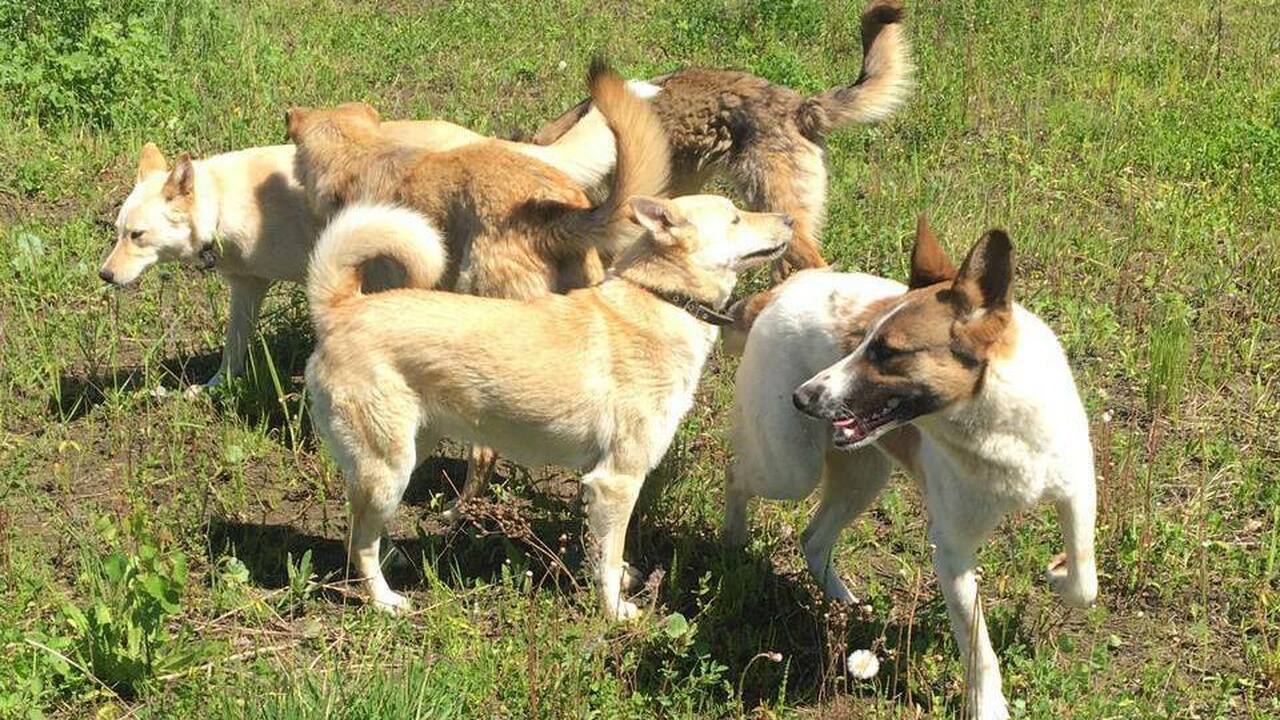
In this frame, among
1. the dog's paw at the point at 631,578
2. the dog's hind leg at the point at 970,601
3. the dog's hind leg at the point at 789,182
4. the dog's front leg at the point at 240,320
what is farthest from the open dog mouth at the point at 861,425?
the dog's front leg at the point at 240,320

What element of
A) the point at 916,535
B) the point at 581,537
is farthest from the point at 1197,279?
the point at 581,537

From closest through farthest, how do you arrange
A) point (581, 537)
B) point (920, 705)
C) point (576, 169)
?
1. point (920, 705)
2. point (581, 537)
3. point (576, 169)

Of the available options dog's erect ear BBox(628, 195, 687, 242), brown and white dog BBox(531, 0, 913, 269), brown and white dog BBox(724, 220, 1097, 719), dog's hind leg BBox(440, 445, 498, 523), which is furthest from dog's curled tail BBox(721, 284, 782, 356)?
brown and white dog BBox(531, 0, 913, 269)

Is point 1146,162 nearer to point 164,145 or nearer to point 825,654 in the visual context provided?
point 825,654

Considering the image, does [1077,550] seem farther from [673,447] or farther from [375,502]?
[375,502]

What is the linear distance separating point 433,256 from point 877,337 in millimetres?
1732

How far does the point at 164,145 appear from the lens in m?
8.88

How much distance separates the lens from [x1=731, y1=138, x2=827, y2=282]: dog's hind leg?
675 cm

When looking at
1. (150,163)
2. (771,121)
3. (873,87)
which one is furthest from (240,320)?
(873,87)

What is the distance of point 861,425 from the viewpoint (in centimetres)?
416

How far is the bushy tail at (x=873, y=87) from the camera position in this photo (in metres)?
6.91

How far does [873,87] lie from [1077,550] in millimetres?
3240

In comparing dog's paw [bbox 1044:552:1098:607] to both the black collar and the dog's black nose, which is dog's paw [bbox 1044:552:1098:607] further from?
the black collar

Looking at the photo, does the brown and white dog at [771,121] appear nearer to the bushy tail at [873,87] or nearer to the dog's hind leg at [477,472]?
the bushy tail at [873,87]
